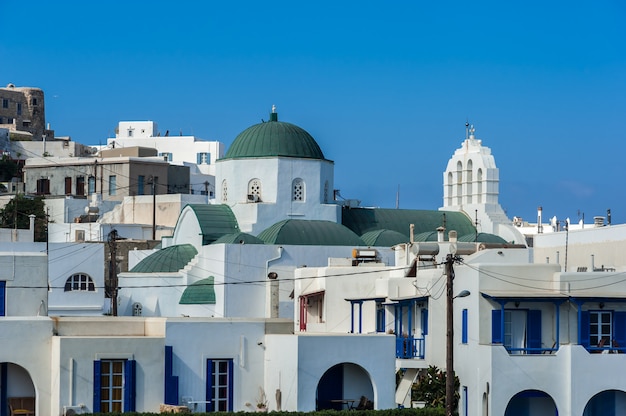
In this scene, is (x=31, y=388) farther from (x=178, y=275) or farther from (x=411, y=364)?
(x=178, y=275)

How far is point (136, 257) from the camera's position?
62.9m

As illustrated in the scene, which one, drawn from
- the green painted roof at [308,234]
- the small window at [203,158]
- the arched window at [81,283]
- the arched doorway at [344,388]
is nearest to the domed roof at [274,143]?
the green painted roof at [308,234]

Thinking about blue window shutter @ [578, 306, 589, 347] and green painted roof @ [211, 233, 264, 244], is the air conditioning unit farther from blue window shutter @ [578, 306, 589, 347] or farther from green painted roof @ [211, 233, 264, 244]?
green painted roof @ [211, 233, 264, 244]

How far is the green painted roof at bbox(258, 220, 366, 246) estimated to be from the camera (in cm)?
5488

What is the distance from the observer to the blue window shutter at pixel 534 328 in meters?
36.0

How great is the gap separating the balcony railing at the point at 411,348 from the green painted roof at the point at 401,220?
23.1 metres

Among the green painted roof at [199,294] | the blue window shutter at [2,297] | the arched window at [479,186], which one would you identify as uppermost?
the arched window at [479,186]

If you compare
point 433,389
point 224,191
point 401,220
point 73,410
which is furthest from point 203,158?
point 73,410

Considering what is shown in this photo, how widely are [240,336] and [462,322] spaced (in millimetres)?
7151

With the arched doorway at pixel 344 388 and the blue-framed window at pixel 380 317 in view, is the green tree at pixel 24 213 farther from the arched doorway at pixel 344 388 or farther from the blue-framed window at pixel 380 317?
the arched doorway at pixel 344 388

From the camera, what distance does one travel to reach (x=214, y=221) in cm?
5875

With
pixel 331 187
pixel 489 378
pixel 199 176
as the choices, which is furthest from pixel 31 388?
pixel 199 176

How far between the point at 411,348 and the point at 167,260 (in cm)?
1931

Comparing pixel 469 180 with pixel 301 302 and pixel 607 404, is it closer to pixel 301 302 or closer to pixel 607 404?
pixel 301 302
